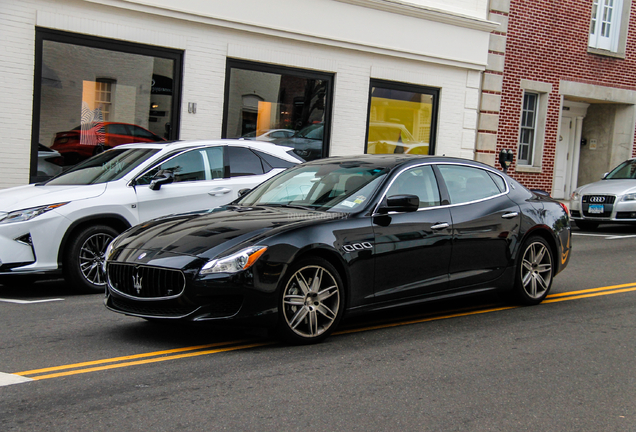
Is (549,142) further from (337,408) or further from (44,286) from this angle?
(337,408)

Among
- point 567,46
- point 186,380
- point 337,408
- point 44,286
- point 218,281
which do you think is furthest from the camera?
point 567,46

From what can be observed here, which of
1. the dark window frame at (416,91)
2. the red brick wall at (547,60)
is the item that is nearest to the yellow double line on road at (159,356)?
the dark window frame at (416,91)

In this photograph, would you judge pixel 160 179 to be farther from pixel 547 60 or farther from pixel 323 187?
pixel 547 60

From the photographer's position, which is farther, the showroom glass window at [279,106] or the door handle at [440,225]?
the showroom glass window at [279,106]

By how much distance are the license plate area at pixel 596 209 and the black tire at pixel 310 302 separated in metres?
11.8

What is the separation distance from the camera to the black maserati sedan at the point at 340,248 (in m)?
5.67

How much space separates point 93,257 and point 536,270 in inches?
191

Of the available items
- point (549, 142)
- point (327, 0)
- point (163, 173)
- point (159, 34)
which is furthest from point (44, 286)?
point (549, 142)

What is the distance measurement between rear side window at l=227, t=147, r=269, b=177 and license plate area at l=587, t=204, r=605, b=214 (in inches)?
→ 356

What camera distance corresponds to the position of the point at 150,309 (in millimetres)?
5805

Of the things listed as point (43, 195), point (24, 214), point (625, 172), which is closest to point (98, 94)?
point (43, 195)

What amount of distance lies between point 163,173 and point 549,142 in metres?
15.3

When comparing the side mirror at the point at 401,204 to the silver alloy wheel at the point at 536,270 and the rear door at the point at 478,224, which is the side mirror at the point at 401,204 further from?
the silver alloy wheel at the point at 536,270

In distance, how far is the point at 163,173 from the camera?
909 centimetres
